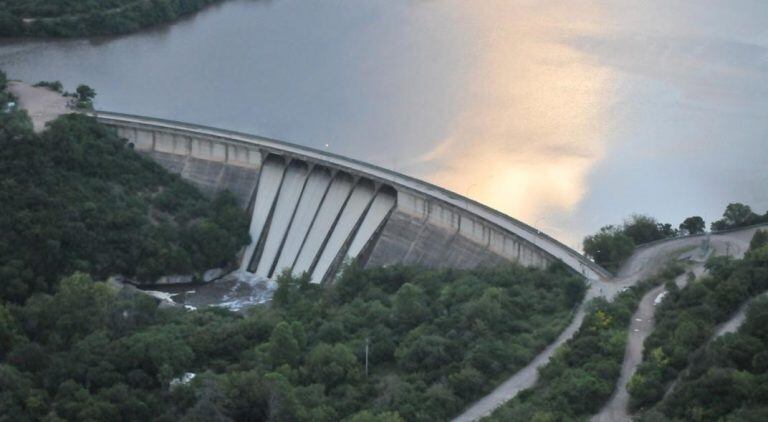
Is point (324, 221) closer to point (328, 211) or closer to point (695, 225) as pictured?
point (328, 211)

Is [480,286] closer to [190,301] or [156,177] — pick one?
[190,301]

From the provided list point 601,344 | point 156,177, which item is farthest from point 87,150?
point 601,344

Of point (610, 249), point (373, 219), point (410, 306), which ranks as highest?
point (610, 249)

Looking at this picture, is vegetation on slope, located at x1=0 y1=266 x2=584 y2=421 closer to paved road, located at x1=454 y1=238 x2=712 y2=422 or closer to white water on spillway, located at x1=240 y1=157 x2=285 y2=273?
paved road, located at x1=454 y1=238 x2=712 y2=422

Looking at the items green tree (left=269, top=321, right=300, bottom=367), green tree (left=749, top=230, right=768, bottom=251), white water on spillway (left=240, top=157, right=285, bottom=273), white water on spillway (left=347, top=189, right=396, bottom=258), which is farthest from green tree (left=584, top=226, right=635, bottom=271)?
white water on spillway (left=240, top=157, right=285, bottom=273)

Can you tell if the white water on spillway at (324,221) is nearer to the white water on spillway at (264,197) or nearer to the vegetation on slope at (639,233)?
the white water on spillway at (264,197)

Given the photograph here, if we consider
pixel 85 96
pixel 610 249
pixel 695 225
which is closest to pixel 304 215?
pixel 85 96
